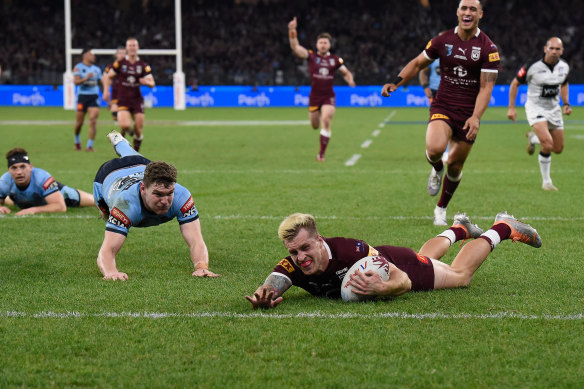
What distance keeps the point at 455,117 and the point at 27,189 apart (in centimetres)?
Result: 489

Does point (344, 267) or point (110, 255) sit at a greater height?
point (344, 267)

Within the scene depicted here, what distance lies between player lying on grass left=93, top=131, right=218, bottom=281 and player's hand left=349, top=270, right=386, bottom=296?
1.46 meters

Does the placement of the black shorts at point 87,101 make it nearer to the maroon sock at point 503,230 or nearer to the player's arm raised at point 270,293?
the maroon sock at point 503,230

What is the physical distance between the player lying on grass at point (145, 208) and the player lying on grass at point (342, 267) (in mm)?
1038

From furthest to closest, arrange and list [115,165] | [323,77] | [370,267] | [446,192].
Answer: [323,77]
[446,192]
[115,165]
[370,267]

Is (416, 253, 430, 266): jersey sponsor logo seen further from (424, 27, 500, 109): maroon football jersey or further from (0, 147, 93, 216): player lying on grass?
(0, 147, 93, 216): player lying on grass

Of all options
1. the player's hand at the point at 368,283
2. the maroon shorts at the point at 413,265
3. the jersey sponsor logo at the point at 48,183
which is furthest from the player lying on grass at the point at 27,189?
the player's hand at the point at 368,283

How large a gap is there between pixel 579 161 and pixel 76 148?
10.5 meters

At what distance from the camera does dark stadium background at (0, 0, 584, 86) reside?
144ft

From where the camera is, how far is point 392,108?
3791 centimetres

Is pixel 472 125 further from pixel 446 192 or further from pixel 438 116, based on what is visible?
pixel 446 192

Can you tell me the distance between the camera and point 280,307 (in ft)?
17.7

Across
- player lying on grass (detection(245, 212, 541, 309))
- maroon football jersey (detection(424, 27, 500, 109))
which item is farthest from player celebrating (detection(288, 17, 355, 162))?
player lying on grass (detection(245, 212, 541, 309))

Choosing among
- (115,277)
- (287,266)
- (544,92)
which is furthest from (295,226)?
(544,92)
